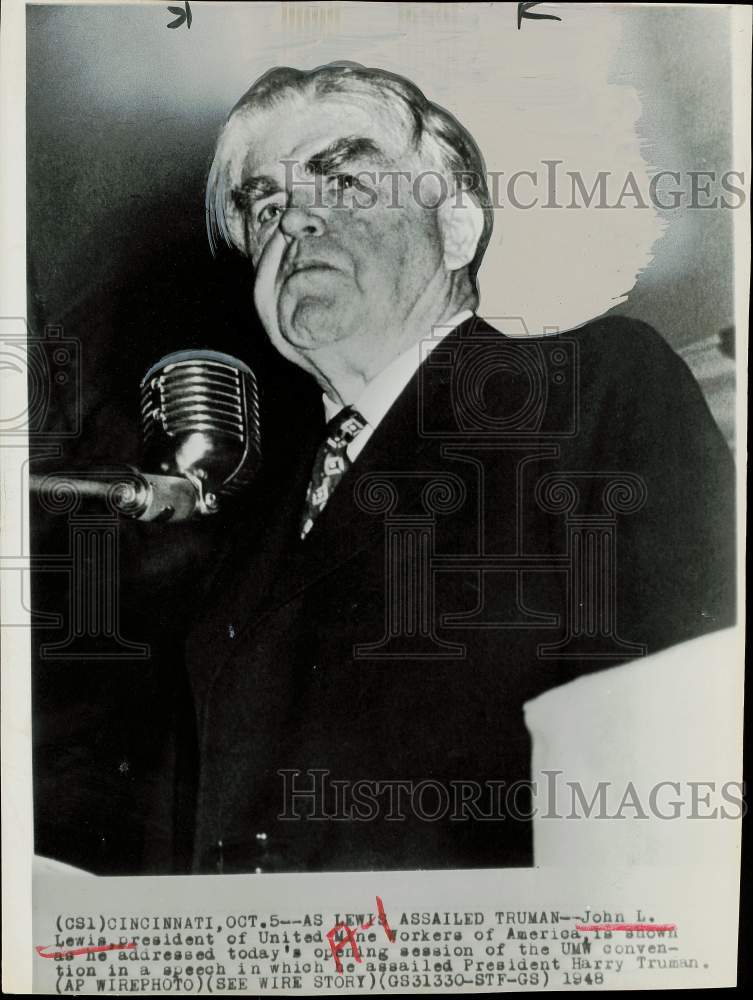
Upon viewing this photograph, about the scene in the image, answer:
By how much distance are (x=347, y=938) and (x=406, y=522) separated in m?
0.55

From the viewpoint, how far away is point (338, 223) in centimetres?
119

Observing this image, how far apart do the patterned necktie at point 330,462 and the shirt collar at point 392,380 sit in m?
0.01

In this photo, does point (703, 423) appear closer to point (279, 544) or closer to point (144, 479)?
point (279, 544)

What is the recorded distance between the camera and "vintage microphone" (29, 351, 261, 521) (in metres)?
1.20

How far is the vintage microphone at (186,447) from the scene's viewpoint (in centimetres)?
120

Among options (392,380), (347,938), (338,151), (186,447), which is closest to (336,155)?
(338,151)

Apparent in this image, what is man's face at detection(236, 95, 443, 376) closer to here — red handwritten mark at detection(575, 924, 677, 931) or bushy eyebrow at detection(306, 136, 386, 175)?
bushy eyebrow at detection(306, 136, 386, 175)

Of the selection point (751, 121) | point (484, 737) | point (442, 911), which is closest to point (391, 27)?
point (751, 121)
